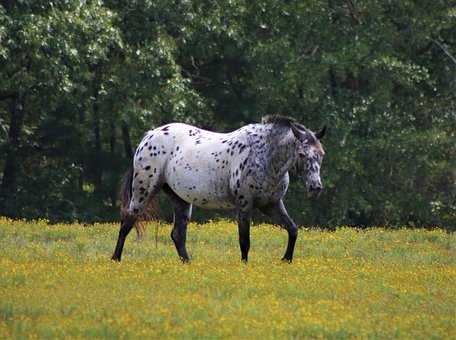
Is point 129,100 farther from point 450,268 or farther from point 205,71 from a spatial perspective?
point 450,268

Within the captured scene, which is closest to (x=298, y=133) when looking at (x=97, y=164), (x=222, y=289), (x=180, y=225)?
(x=180, y=225)

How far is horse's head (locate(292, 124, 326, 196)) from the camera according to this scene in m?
17.8

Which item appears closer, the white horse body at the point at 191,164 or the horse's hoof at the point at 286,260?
the horse's hoof at the point at 286,260

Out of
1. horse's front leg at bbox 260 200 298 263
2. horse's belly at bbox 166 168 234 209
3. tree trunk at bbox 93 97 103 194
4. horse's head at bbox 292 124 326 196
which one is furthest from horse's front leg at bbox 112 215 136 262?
tree trunk at bbox 93 97 103 194

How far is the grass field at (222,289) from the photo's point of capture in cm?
1358

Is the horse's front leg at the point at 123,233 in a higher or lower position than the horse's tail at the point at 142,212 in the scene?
lower

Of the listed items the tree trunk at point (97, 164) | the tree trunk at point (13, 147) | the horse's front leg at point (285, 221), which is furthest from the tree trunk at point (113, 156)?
the horse's front leg at point (285, 221)

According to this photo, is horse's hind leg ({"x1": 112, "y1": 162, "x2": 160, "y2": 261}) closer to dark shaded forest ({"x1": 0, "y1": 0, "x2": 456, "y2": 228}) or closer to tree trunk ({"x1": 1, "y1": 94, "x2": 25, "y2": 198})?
dark shaded forest ({"x1": 0, "y1": 0, "x2": 456, "y2": 228})

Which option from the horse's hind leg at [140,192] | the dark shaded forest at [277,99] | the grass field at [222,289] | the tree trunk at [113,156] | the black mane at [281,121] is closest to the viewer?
the grass field at [222,289]

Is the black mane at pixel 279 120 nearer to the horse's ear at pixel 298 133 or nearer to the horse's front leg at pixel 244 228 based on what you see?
the horse's ear at pixel 298 133

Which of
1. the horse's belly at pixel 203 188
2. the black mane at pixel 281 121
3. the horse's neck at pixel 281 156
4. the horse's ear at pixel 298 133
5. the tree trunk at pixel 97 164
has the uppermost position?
the black mane at pixel 281 121

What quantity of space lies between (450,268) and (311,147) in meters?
3.03

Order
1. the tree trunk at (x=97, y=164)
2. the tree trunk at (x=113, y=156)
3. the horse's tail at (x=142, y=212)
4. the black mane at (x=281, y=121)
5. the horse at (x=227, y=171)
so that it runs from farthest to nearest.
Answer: the tree trunk at (x=97, y=164), the tree trunk at (x=113, y=156), the horse's tail at (x=142, y=212), the black mane at (x=281, y=121), the horse at (x=227, y=171)

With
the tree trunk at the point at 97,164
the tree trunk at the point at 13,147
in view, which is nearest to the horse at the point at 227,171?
the tree trunk at the point at 13,147
